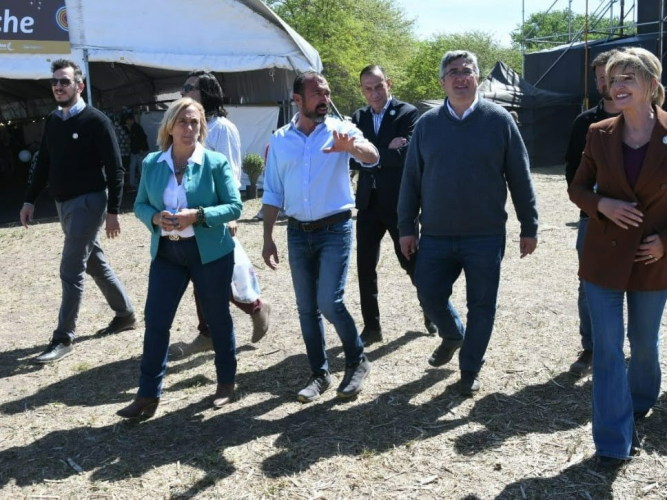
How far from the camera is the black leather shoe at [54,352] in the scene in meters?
5.45

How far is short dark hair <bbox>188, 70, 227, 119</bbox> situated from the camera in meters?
5.07

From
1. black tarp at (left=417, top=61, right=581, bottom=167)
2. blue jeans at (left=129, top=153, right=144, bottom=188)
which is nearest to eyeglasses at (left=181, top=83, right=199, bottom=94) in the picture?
blue jeans at (left=129, top=153, right=144, bottom=188)

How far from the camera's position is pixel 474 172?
4.25m

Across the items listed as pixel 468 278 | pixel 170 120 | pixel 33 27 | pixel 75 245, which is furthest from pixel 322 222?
pixel 33 27

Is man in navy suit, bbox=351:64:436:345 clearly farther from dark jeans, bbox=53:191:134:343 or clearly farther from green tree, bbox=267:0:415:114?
green tree, bbox=267:0:415:114

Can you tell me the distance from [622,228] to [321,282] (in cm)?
176

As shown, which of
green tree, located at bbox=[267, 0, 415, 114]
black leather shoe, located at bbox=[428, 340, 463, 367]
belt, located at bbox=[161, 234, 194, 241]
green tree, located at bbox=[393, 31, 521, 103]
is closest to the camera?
belt, located at bbox=[161, 234, 194, 241]

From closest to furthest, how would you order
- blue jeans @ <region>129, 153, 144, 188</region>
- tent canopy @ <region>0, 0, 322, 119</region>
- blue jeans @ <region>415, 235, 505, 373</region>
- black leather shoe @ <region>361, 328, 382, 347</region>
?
blue jeans @ <region>415, 235, 505, 373</region>, black leather shoe @ <region>361, 328, 382, 347</region>, tent canopy @ <region>0, 0, 322, 119</region>, blue jeans @ <region>129, 153, 144, 188</region>

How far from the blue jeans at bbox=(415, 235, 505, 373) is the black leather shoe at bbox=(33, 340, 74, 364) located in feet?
9.04

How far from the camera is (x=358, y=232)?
5605mm

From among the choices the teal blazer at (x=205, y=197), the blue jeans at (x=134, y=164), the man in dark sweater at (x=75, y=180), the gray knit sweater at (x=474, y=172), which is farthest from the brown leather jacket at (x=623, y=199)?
Answer: the blue jeans at (x=134, y=164)

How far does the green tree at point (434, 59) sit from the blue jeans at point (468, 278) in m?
42.0

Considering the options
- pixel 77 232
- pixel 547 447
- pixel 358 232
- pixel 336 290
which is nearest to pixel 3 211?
pixel 77 232

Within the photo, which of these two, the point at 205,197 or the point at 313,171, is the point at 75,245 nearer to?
the point at 205,197
